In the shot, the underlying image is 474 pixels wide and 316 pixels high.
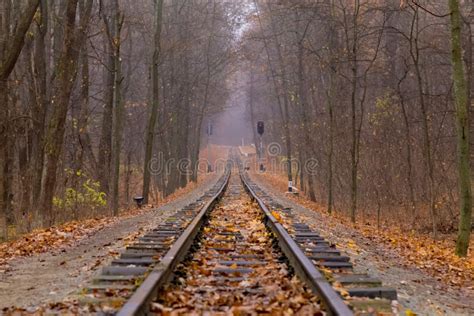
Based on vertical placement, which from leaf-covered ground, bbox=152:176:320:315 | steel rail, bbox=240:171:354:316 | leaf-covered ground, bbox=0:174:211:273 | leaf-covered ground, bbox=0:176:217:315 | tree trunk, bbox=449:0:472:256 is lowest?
leaf-covered ground, bbox=0:174:211:273

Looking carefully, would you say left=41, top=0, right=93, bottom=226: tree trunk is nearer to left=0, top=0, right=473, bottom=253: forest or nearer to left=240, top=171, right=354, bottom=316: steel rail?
left=0, top=0, right=473, bottom=253: forest

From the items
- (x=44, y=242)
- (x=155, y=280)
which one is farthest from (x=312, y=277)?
(x=44, y=242)

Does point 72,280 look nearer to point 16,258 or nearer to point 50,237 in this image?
point 16,258

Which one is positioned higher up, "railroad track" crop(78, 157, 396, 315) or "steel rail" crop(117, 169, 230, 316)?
"steel rail" crop(117, 169, 230, 316)

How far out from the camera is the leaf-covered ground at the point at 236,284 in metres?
5.48

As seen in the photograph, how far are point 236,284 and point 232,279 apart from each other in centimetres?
19

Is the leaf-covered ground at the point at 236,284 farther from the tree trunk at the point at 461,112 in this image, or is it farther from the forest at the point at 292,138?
the tree trunk at the point at 461,112

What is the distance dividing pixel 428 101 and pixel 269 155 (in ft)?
135

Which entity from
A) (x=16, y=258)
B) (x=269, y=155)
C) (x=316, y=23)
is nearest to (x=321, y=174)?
(x=316, y=23)

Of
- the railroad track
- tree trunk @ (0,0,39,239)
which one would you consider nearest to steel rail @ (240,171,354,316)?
the railroad track

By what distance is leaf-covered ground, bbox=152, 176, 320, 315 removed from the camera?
216 inches

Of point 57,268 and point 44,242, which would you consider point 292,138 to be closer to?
point 44,242

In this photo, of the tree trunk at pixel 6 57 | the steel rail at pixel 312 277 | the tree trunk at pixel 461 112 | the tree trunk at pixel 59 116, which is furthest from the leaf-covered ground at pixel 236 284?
the tree trunk at pixel 6 57

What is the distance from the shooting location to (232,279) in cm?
682
